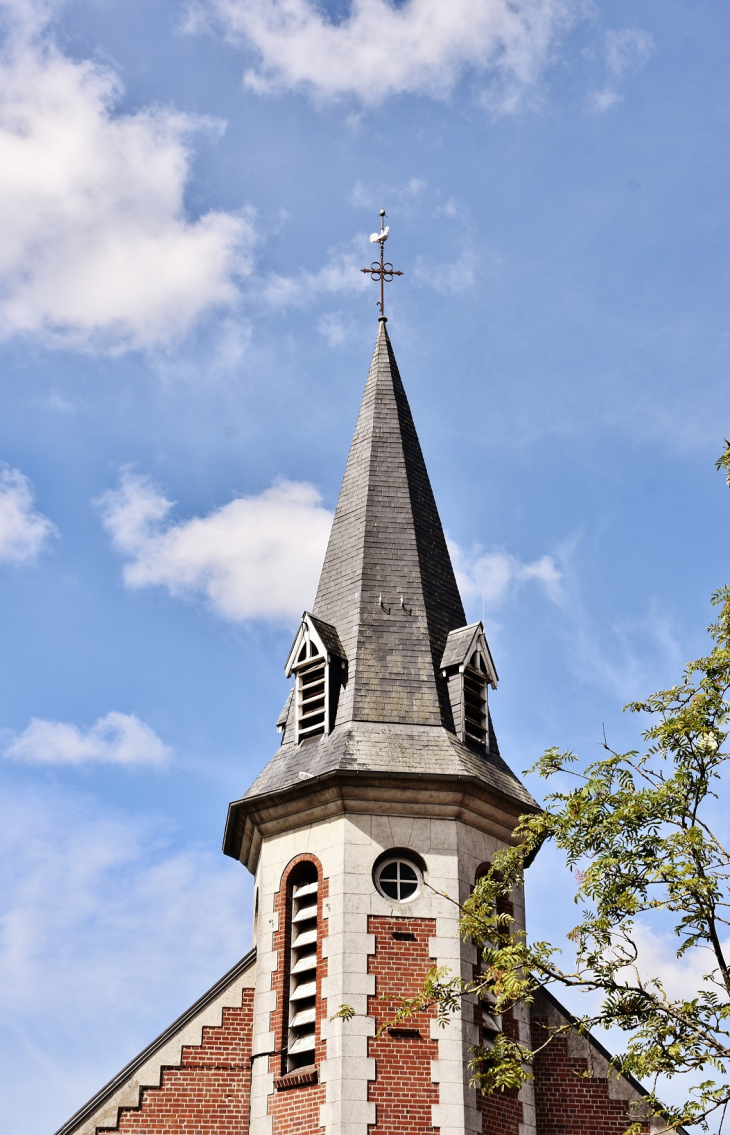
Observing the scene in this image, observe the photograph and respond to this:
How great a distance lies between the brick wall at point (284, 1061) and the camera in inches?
779

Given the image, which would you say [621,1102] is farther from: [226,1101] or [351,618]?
[351,618]

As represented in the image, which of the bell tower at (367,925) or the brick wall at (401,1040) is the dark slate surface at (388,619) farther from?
the brick wall at (401,1040)

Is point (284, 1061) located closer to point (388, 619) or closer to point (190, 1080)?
point (190, 1080)

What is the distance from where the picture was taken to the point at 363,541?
25.8m

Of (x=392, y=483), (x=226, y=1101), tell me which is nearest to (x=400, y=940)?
(x=226, y=1101)

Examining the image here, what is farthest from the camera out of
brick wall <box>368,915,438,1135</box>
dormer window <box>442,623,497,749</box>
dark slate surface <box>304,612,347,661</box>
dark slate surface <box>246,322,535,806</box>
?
dark slate surface <box>304,612,347,661</box>

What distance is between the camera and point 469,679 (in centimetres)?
2405

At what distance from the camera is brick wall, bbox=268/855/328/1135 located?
19.8 m

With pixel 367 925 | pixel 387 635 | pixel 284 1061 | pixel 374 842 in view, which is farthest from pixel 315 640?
pixel 284 1061

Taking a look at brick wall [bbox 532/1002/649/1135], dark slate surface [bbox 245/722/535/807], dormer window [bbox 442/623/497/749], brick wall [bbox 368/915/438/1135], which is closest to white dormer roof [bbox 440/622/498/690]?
dormer window [bbox 442/623/497/749]

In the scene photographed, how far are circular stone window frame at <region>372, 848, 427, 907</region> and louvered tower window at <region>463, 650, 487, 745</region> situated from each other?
8.63 ft

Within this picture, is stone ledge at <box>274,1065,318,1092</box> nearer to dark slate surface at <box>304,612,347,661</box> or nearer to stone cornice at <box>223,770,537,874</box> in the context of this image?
stone cornice at <box>223,770,537,874</box>

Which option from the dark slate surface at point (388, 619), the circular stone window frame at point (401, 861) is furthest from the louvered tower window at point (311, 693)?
the circular stone window frame at point (401, 861)

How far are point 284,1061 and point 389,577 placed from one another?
8.48 metres
